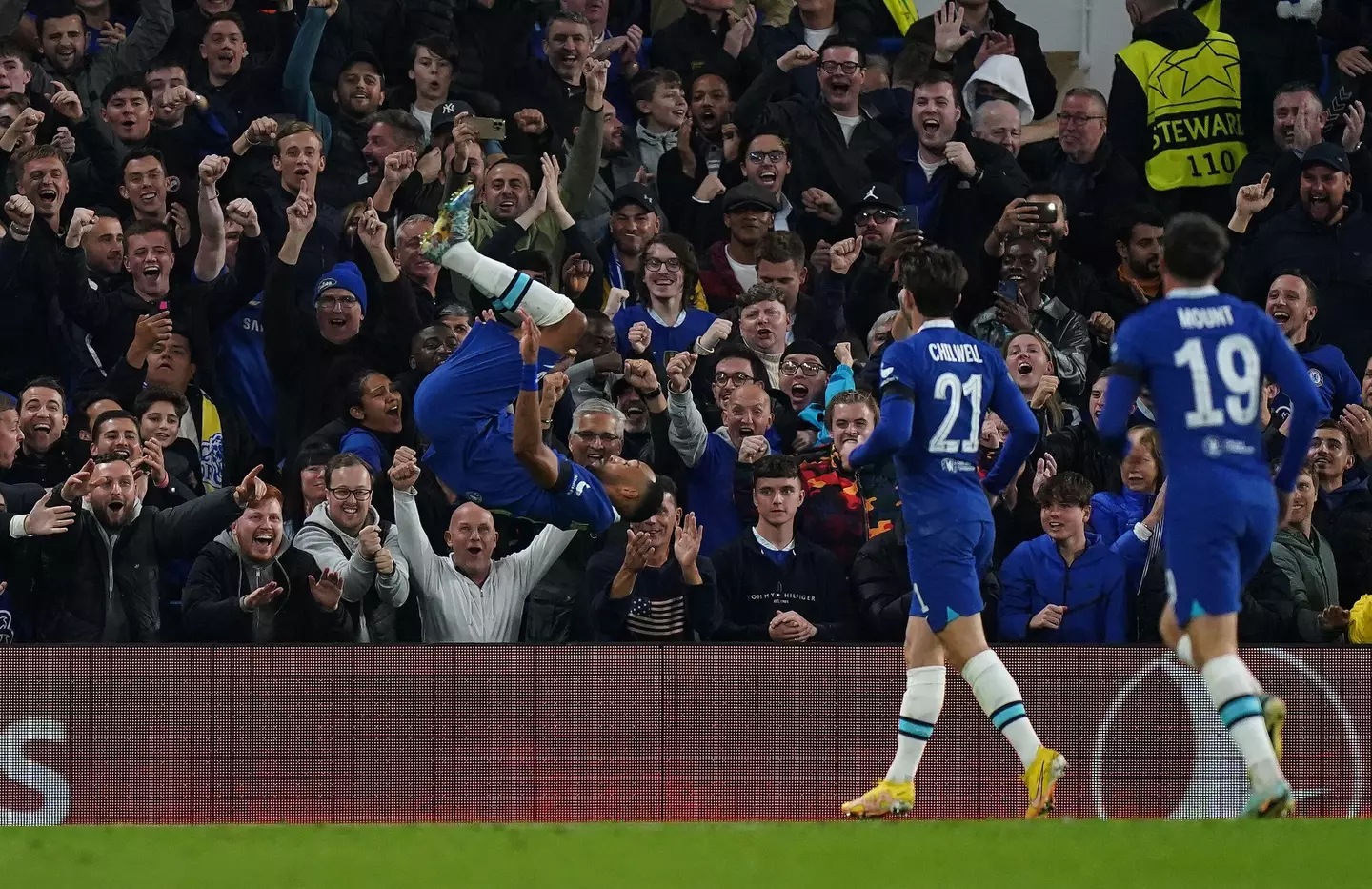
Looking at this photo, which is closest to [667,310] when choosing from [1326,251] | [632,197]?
[632,197]

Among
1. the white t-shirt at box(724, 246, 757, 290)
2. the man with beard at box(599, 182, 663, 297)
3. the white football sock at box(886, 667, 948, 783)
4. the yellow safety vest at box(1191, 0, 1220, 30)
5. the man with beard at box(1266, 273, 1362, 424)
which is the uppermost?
the yellow safety vest at box(1191, 0, 1220, 30)

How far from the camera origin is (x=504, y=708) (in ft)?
30.1

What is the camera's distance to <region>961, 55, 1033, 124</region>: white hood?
13070 mm

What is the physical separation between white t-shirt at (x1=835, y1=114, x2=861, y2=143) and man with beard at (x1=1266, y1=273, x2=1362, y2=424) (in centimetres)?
313

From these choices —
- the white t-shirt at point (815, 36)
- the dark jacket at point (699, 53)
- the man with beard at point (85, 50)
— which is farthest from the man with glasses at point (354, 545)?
the white t-shirt at point (815, 36)

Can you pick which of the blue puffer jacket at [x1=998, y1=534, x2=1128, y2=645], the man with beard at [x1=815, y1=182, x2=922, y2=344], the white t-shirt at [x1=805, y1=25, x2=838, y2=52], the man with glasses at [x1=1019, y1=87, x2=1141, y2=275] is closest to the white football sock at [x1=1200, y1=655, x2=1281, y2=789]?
the blue puffer jacket at [x1=998, y1=534, x2=1128, y2=645]

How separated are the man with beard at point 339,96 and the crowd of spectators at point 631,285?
1.1 inches

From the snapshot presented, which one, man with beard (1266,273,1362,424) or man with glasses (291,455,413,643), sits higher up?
man with beard (1266,273,1362,424)

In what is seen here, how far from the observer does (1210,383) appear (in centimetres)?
664

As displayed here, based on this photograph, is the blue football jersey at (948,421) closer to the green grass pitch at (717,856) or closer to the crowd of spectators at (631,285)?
the crowd of spectators at (631,285)

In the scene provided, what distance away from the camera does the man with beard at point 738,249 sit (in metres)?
11.8

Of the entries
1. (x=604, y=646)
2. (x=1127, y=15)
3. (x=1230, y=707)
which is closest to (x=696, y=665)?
(x=604, y=646)

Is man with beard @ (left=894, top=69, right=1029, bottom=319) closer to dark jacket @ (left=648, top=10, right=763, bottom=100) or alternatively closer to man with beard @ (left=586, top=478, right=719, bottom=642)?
dark jacket @ (left=648, top=10, right=763, bottom=100)

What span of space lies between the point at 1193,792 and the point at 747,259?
440 centimetres
